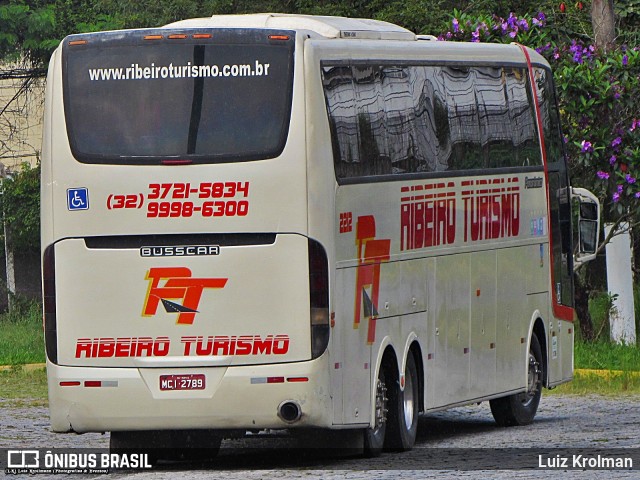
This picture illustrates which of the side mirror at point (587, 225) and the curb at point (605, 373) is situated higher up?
the side mirror at point (587, 225)

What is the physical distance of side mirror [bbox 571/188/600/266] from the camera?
18255 millimetres

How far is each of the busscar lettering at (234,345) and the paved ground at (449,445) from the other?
35.2 inches

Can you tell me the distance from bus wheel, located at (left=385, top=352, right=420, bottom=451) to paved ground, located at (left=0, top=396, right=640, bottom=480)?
0.14 metres

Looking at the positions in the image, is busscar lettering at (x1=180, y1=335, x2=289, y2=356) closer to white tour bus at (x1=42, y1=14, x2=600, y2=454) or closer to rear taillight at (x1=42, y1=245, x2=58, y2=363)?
white tour bus at (x1=42, y1=14, x2=600, y2=454)

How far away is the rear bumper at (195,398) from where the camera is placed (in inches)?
483

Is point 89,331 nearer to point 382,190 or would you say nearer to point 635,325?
point 382,190

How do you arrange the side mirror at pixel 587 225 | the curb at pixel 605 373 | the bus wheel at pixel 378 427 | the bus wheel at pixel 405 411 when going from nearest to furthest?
the bus wheel at pixel 378 427 → the bus wheel at pixel 405 411 → the side mirror at pixel 587 225 → the curb at pixel 605 373

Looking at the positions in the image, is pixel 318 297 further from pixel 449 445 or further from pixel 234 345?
pixel 449 445

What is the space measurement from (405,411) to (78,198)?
3.37 m

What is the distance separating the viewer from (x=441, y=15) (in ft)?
85.8

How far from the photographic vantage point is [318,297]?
1227 centimetres

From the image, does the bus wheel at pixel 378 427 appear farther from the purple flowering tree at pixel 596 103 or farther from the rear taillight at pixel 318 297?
the purple flowering tree at pixel 596 103

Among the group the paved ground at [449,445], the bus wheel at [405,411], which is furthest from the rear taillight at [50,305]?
the bus wheel at [405,411]

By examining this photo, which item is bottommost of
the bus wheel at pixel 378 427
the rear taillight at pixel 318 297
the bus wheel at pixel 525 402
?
the bus wheel at pixel 525 402
